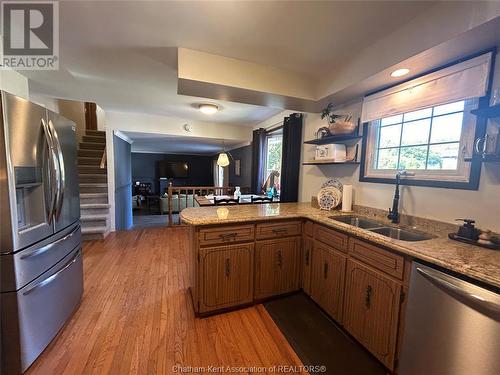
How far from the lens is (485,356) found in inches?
34.6

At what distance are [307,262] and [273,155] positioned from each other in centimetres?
255

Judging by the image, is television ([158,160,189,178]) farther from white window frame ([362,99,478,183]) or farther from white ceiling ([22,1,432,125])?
white window frame ([362,99,478,183])

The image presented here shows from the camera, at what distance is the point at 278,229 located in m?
2.00

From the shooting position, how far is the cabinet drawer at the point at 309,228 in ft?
6.56

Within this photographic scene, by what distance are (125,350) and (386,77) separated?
Result: 2904 millimetres

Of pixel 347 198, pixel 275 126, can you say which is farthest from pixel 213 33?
pixel 275 126

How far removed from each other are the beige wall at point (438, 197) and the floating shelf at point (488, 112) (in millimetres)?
68

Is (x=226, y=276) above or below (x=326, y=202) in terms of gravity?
below

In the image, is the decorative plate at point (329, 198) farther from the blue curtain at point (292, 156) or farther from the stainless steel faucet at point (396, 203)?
the blue curtain at point (292, 156)

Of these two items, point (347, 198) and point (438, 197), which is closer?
point (438, 197)

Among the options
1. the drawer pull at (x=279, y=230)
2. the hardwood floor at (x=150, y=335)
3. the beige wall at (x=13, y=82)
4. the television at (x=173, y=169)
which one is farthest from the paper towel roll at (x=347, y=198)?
the television at (x=173, y=169)

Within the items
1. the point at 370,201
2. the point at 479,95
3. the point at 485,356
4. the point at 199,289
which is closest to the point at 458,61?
the point at 479,95

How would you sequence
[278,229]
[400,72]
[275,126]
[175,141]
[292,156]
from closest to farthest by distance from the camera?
[400,72]
[278,229]
[292,156]
[275,126]
[175,141]

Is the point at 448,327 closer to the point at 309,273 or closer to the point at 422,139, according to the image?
Result: the point at 309,273
